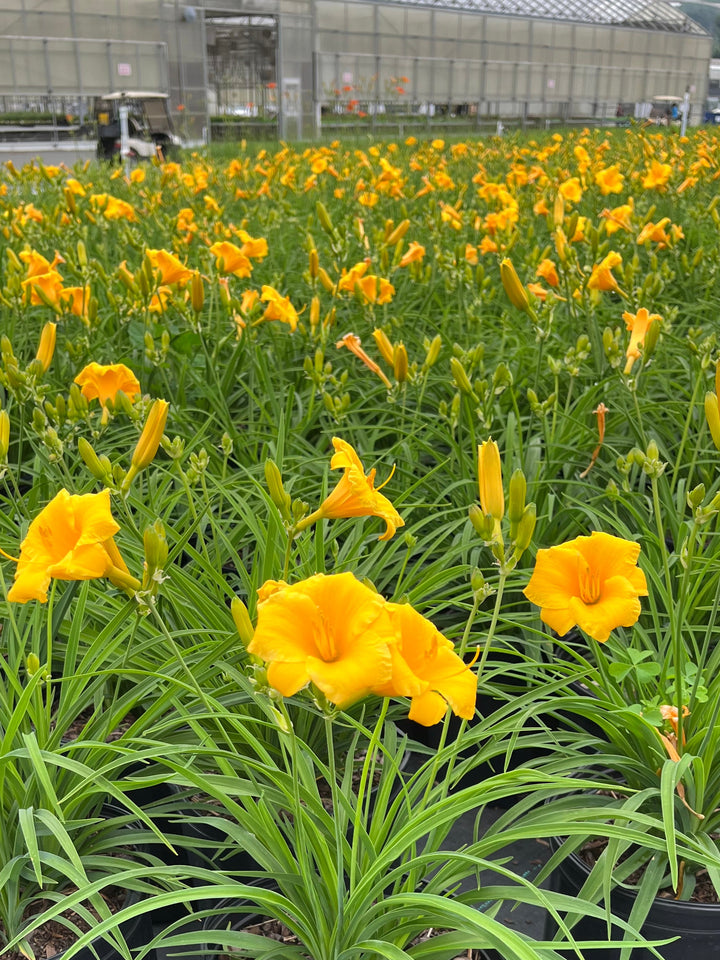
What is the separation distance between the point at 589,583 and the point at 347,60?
72.2ft

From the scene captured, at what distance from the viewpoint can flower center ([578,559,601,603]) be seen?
1.07 m

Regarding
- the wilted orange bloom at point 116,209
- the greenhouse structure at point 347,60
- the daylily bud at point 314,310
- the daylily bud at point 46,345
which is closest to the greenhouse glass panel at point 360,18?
the greenhouse structure at point 347,60

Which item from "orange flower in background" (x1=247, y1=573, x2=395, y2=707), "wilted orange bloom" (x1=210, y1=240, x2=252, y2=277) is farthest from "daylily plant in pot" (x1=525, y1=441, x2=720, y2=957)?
"wilted orange bloom" (x1=210, y1=240, x2=252, y2=277)

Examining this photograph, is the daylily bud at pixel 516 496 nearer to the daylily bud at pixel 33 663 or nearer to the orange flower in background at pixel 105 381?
the daylily bud at pixel 33 663

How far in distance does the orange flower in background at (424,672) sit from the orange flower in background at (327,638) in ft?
0.11

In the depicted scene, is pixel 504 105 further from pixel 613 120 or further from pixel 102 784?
pixel 102 784

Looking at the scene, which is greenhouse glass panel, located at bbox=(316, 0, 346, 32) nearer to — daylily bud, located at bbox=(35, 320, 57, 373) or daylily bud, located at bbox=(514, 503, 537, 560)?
daylily bud, located at bbox=(35, 320, 57, 373)

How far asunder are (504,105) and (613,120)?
10.8 feet

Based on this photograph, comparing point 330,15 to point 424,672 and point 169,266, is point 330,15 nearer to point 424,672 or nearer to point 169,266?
point 169,266

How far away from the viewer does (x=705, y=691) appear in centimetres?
130

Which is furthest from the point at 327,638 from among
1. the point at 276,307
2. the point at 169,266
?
the point at 169,266

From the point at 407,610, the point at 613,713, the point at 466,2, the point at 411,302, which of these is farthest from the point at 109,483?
the point at 466,2

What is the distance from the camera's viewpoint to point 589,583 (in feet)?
3.54

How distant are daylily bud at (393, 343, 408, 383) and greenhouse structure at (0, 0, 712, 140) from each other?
43.1 ft
